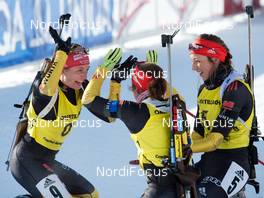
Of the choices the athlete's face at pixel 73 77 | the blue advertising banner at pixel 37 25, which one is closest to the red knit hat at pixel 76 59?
the athlete's face at pixel 73 77

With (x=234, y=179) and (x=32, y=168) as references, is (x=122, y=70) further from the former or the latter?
(x=234, y=179)

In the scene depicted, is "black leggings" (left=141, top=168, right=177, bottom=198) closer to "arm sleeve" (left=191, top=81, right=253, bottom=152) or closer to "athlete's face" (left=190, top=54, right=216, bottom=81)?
"arm sleeve" (left=191, top=81, right=253, bottom=152)

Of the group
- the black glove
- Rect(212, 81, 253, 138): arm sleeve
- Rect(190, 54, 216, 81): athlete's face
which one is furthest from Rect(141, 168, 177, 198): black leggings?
Rect(190, 54, 216, 81): athlete's face

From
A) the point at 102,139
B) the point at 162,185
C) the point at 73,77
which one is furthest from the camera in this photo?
the point at 102,139

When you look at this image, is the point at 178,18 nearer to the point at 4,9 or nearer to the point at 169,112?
the point at 4,9

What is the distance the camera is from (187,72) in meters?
12.7

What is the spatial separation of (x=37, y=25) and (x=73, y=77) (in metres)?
7.39

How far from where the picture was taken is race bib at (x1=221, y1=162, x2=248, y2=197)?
218 inches

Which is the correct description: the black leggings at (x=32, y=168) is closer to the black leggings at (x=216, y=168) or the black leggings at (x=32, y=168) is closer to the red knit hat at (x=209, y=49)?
the black leggings at (x=216, y=168)

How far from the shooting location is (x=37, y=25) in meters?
12.8

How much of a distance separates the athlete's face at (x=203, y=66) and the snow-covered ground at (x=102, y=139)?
1.66 m

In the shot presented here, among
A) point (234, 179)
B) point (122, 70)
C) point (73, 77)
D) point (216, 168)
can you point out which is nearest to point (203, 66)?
point (122, 70)

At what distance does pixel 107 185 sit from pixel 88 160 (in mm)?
769

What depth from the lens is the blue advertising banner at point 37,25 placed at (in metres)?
12.4
